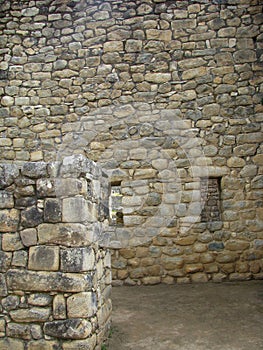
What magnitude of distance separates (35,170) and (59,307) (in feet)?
3.49

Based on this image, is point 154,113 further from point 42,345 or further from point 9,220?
point 42,345

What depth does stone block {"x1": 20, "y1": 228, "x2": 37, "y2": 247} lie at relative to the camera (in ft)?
8.86

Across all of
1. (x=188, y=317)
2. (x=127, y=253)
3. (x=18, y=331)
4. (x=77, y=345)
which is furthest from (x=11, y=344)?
(x=127, y=253)

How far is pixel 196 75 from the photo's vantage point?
5.48 meters

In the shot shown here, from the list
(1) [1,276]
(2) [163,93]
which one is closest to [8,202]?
(1) [1,276]

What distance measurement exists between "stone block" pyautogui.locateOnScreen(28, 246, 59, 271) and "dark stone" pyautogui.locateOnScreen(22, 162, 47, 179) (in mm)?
562

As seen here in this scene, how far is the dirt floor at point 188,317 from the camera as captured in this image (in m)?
3.13

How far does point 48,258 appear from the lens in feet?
8.70

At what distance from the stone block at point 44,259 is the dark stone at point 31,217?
191 mm

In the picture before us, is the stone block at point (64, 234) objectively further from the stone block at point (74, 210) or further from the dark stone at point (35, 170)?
the dark stone at point (35, 170)

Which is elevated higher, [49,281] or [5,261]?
[5,261]

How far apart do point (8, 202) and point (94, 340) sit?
129 centimetres

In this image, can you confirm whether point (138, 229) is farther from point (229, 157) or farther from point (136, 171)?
point (229, 157)

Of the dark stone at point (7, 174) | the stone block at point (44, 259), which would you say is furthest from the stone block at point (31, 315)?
the dark stone at point (7, 174)
